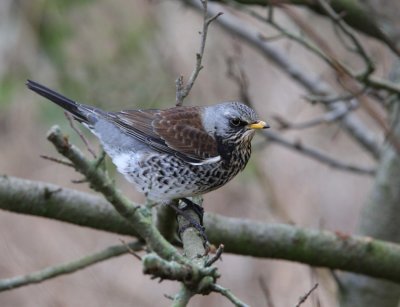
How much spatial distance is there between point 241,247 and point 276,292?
3.73 m

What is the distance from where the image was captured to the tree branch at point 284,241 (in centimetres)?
381

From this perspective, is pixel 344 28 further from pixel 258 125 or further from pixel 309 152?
pixel 309 152

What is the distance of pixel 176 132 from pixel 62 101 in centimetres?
67

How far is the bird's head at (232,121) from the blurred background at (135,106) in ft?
6.08

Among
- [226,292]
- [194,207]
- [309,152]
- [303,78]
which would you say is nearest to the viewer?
[226,292]

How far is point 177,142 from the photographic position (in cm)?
409

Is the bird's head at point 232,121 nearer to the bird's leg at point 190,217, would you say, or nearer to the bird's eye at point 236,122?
the bird's eye at point 236,122

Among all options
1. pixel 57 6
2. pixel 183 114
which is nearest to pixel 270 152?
pixel 57 6

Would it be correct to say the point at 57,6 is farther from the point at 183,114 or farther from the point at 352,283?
the point at 352,283

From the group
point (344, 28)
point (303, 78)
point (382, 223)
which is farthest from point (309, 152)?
point (344, 28)

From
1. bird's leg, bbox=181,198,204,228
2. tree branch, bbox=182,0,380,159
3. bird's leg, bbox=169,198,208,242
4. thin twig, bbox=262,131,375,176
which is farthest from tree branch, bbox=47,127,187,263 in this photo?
tree branch, bbox=182,0,380,159

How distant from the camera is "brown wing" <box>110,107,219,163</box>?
4035 mm

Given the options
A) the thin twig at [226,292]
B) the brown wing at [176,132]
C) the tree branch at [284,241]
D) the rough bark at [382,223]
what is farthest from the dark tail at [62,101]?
the rough bark at [382,223]

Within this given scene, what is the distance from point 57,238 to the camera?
8.08 meters
